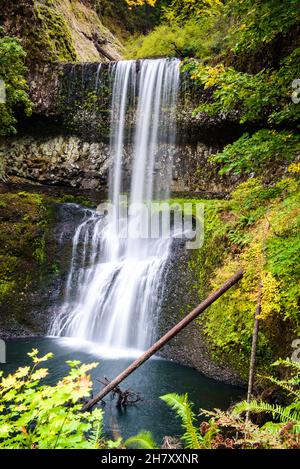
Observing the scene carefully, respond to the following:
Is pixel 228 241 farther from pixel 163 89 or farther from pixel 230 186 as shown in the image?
pixel 163 89

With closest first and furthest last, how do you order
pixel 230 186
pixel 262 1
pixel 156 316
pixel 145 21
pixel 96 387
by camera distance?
pixel 262 1 < pixel 96 387 < pixel 156 316 < pixel 230 186 < pixel 145 21

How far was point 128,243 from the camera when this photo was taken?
1110 centimetres

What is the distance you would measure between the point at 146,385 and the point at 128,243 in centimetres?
499

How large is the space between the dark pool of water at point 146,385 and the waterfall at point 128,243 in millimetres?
876

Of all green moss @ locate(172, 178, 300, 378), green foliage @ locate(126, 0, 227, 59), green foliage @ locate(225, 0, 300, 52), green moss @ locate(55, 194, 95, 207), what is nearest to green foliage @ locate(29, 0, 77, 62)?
green foliage @ locate(126, 0, 227, 59)

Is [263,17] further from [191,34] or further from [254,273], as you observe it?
[191,34]

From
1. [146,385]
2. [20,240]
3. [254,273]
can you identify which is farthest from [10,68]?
[146,385]

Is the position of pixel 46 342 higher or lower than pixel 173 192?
lower

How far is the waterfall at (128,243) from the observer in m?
9.05

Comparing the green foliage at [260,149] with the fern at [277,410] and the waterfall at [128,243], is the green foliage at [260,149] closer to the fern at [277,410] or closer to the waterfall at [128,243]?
the fern at [277,410]

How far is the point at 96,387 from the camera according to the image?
6816 mm

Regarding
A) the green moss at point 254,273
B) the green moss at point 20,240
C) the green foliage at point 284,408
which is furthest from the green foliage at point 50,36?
the green foliage at point 284,408
